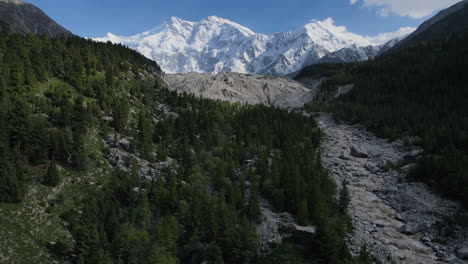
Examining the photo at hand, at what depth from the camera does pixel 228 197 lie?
1821 inches

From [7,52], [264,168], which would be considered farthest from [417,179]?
[7,52]

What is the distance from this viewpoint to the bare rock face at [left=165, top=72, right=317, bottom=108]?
175 meters

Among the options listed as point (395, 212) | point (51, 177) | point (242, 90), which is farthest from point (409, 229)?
point (242, 90)

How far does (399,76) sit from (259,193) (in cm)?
12945

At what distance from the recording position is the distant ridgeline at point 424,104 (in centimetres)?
5094

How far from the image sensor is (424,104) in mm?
108750

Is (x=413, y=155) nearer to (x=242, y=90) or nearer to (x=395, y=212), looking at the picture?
(x=395, y=212)

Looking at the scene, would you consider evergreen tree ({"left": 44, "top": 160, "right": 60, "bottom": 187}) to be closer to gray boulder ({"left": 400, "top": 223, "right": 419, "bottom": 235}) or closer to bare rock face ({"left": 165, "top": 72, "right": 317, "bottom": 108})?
gray boulder ({"left": 400, "top": 223, "right": 419, "bottom": 235})

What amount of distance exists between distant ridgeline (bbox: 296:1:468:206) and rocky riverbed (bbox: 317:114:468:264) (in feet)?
12.1

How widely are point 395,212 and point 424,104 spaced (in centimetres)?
8204

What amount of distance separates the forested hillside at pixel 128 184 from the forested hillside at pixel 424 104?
18993 millimetres

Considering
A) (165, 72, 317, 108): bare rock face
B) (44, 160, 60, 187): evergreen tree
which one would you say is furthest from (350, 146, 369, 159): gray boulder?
(165, 72, 317, 108): bare rock face

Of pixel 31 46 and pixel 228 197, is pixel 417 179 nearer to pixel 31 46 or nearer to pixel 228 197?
pixel 228 197

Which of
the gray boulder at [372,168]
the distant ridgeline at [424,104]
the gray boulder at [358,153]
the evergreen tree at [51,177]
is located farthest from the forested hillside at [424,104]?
the evergreen tree at [51,177]
